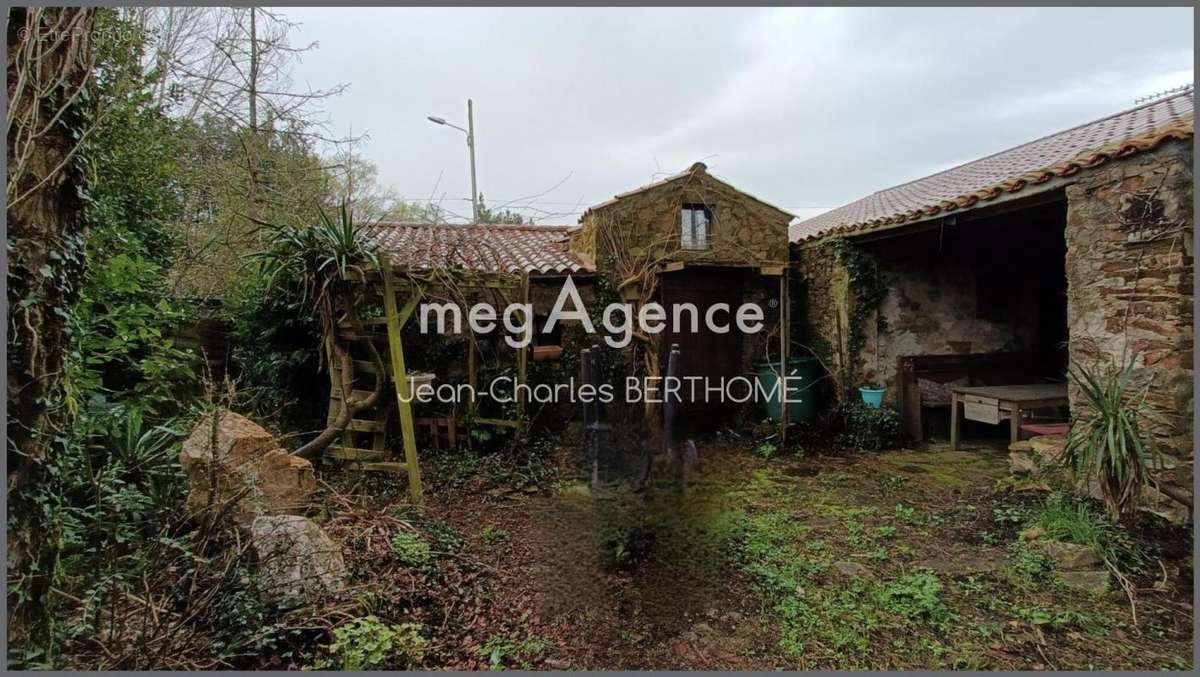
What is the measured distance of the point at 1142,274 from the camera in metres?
3.43

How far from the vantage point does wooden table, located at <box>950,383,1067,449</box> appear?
5.04 m

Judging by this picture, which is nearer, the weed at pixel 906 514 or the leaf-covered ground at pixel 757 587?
the leaf-covered ground at pixel 757 587

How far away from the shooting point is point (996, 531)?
3609 millimetres

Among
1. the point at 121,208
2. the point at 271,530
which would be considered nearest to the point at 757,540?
the point at 271,530

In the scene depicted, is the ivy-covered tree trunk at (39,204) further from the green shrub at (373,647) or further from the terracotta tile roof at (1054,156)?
the terracotta tile roof at (1054,156)

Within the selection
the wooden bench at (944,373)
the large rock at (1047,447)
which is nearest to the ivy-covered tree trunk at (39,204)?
the large rock at (1047,447)

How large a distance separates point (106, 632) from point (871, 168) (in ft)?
38.4

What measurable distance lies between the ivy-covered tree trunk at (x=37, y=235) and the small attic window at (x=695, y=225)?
18.2 feet

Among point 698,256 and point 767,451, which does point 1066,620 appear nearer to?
point 767,451

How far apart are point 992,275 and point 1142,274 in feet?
10.8

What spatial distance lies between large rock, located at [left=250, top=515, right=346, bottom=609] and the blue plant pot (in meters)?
5.80

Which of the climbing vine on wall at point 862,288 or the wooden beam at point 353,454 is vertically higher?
the climbing vine on wall at point 862,288

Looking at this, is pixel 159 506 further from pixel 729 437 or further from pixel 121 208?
pixel 729 437

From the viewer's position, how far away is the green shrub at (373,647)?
7.00 feet
